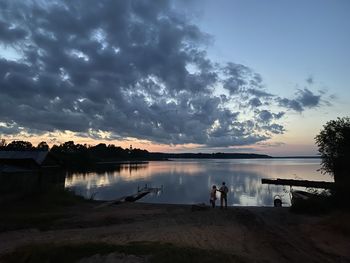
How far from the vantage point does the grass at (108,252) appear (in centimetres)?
909

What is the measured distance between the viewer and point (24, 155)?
93.7 ft

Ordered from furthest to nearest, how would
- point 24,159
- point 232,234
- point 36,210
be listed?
1. point 24,159
2. point 36,210
3. point 232,234

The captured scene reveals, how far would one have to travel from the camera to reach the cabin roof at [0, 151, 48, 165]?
27931 mm

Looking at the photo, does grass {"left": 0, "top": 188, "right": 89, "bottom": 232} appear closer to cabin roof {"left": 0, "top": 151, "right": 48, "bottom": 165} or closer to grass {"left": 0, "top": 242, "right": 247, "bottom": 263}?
cabin roof {"left": 0, "top": 151, "right": 48, "bottom": 165}

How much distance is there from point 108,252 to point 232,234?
20.9 feet

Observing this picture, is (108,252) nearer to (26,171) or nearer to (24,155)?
(26,171)

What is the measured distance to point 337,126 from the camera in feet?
100

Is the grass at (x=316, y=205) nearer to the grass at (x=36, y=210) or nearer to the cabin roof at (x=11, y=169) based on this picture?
the grass at (x=36, y=210)

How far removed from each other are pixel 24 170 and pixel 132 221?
1167 centimetres

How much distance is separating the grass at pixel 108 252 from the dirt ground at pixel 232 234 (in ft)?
4.29

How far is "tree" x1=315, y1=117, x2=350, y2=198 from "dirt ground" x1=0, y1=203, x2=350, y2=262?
7.46 metres

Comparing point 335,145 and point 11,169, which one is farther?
point 335,145

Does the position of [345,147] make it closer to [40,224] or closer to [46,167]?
[40,224]

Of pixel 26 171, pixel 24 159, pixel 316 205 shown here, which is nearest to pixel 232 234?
pixel 316 205
